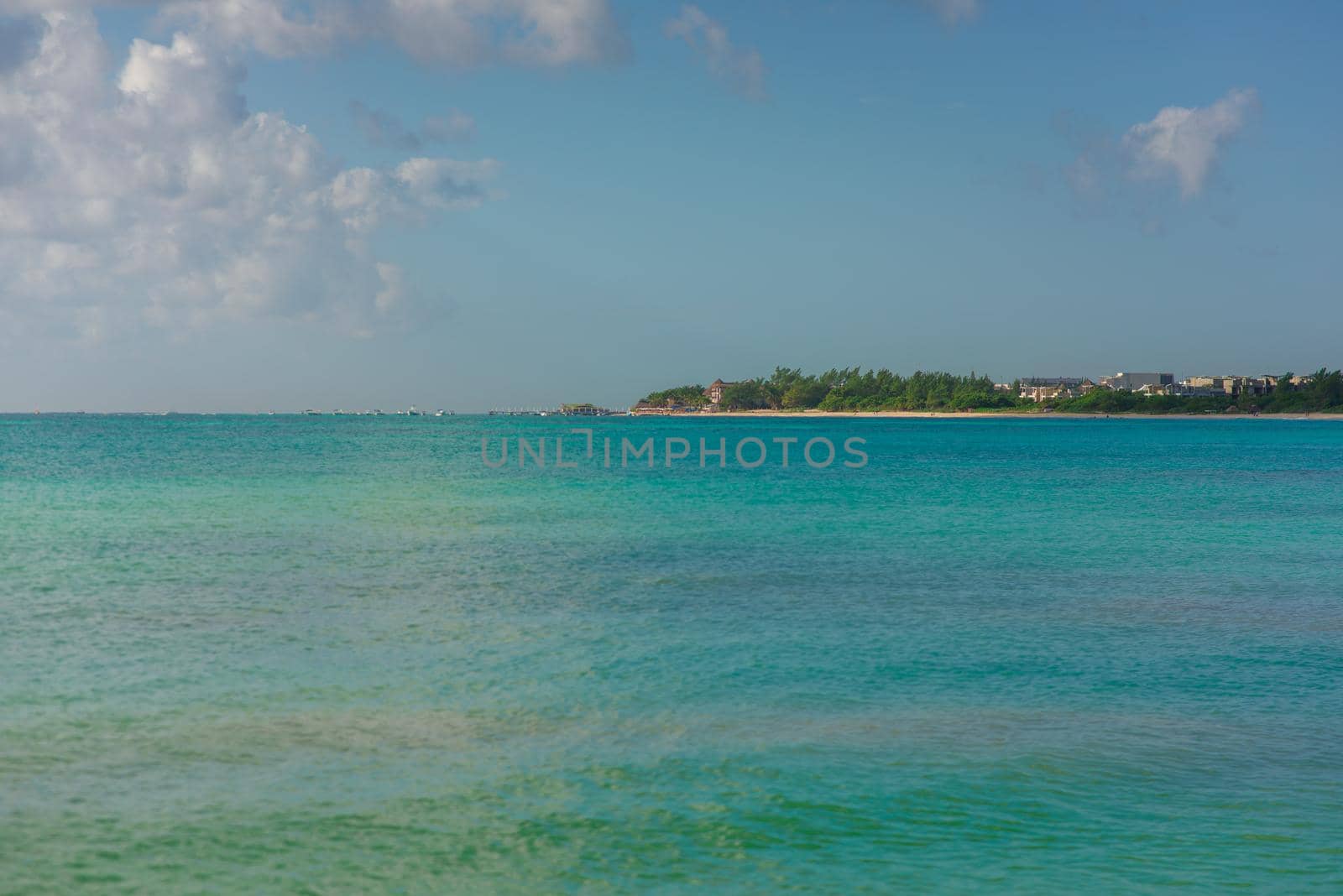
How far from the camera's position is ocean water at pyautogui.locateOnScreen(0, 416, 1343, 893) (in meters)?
7.99

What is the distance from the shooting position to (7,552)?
24281mm

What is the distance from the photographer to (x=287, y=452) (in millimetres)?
88000

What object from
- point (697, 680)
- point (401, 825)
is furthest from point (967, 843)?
point (697, 680)

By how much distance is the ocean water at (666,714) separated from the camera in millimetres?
7992

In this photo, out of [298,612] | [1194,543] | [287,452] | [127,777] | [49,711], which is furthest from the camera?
[287,452]

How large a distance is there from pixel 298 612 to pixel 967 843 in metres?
12.4

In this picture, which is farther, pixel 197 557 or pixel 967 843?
pixel 197 557

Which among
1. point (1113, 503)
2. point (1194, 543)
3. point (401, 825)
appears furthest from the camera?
point (1113, 503)

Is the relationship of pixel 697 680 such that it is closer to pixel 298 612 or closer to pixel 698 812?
pixel 698 812

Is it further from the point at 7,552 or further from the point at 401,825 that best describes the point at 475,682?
the point at 7,552

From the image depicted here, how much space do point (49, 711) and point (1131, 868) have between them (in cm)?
1062

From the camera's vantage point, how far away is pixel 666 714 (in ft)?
38.3

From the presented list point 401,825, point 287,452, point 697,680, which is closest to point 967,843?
point 401,825

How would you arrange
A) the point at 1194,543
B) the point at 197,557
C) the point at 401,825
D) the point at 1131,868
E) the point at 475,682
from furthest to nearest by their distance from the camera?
the point at 1194,543
the point at 197,557
the point at 475,682
the point at 401,825
the point at 1131,868
